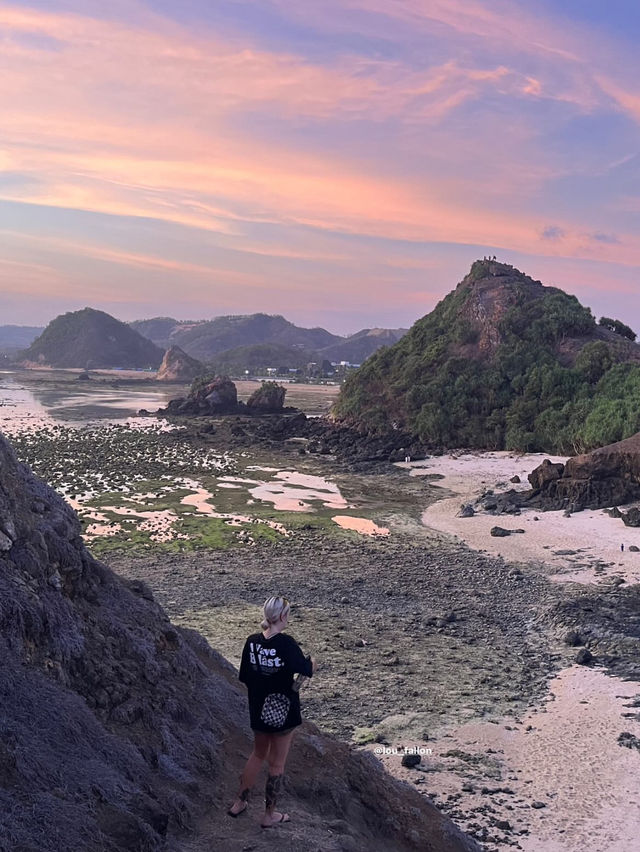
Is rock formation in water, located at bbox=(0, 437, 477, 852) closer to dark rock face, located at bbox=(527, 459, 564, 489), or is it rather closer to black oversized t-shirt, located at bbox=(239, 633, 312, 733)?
black oversized t-shirt, located at bbox=(239, 633, 312, 733)

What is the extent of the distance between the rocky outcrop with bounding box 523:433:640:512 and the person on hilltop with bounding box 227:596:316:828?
2828 centimetres

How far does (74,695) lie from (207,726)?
180 cm

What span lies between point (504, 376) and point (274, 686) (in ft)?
196

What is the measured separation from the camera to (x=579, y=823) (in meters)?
10.5

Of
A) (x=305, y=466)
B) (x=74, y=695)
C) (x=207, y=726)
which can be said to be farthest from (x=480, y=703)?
(x=305, y=466)

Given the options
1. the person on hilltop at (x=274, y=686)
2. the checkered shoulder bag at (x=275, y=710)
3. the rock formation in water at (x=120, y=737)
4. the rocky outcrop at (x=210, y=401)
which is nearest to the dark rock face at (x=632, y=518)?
the rock formation in water at (x=120, y=737)

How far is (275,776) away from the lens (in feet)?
21.9

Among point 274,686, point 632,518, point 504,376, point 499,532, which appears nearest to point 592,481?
point 632,518

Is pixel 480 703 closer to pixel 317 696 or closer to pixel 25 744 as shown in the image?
pixel 317 696

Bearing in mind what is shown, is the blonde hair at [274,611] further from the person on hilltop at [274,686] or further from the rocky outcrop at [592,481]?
the rocky outcrop at [592,481]

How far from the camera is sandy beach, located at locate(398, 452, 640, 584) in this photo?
2419 cm

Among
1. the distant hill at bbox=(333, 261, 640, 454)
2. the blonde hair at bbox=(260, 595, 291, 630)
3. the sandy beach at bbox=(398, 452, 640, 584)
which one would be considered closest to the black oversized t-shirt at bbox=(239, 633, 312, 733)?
the blonde hair at bbox=(260, 595, 291, 630)

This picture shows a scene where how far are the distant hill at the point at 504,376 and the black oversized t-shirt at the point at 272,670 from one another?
141 ft

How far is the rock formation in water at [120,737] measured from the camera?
5.75m
